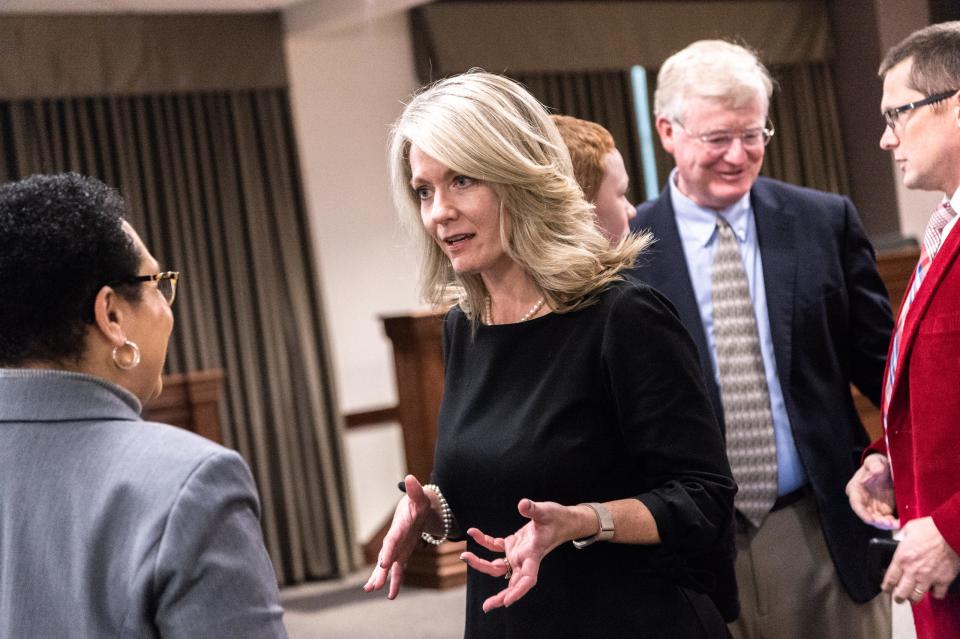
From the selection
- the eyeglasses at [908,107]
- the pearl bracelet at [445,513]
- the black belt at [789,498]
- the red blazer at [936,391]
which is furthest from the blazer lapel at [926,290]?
the pearl bracelet at [445,513]

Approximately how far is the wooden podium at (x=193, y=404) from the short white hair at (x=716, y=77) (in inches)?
151

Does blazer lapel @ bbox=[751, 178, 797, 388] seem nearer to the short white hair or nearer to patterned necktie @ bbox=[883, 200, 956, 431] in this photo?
the short white hair

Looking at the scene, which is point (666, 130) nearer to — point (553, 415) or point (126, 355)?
point (553, 415)

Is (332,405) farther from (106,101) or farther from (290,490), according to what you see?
(106,101)

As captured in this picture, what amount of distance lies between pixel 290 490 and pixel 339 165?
6.86 feet

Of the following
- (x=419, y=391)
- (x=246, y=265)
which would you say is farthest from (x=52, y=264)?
(x=246, y=265)

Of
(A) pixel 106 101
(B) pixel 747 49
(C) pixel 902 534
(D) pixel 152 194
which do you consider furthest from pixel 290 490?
(C) pixel 902 534

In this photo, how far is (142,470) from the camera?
1331 mm

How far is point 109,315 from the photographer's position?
56.7 inches

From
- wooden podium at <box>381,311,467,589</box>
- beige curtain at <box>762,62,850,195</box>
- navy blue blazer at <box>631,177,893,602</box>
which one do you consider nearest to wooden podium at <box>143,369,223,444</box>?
wooden podium at <box>381,311,467,589</box>

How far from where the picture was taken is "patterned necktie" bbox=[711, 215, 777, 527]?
7.77 ft

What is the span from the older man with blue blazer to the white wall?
5.21 metres

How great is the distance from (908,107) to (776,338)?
571 millimetres

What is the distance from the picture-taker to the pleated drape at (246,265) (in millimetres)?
7137
